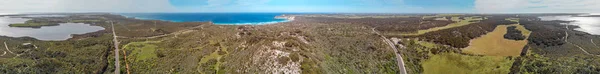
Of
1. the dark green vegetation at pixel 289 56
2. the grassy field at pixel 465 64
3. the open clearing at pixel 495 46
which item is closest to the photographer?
the dark green vegetation at pixel 289 56

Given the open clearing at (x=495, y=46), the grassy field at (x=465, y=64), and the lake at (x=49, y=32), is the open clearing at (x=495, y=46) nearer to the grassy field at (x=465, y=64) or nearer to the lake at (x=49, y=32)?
the grassy field at (x=465, y=64)

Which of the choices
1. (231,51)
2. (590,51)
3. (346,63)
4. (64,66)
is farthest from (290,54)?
(590,51)

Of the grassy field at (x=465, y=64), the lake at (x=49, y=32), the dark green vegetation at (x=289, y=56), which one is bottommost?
the grassy field at (x=465, y=64)

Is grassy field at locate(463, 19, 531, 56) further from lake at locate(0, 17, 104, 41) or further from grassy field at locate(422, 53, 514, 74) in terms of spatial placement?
lake at locate(0, 17, 104, 41)

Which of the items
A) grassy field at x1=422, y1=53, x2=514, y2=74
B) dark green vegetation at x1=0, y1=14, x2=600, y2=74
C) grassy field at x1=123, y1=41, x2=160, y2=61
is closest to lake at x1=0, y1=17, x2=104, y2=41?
dark green vegetation at x1=0, y1=14, x2=600, y2=74

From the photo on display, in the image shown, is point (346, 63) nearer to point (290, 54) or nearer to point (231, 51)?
point (290, 54)

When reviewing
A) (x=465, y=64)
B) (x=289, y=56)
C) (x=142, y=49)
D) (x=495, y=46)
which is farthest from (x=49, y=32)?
(x=495, y=46)

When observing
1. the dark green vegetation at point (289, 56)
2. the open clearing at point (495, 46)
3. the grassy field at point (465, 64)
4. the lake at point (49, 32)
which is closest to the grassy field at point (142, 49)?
the dark green vegetation at point (289, 56)

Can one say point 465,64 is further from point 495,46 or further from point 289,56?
point 289,56
